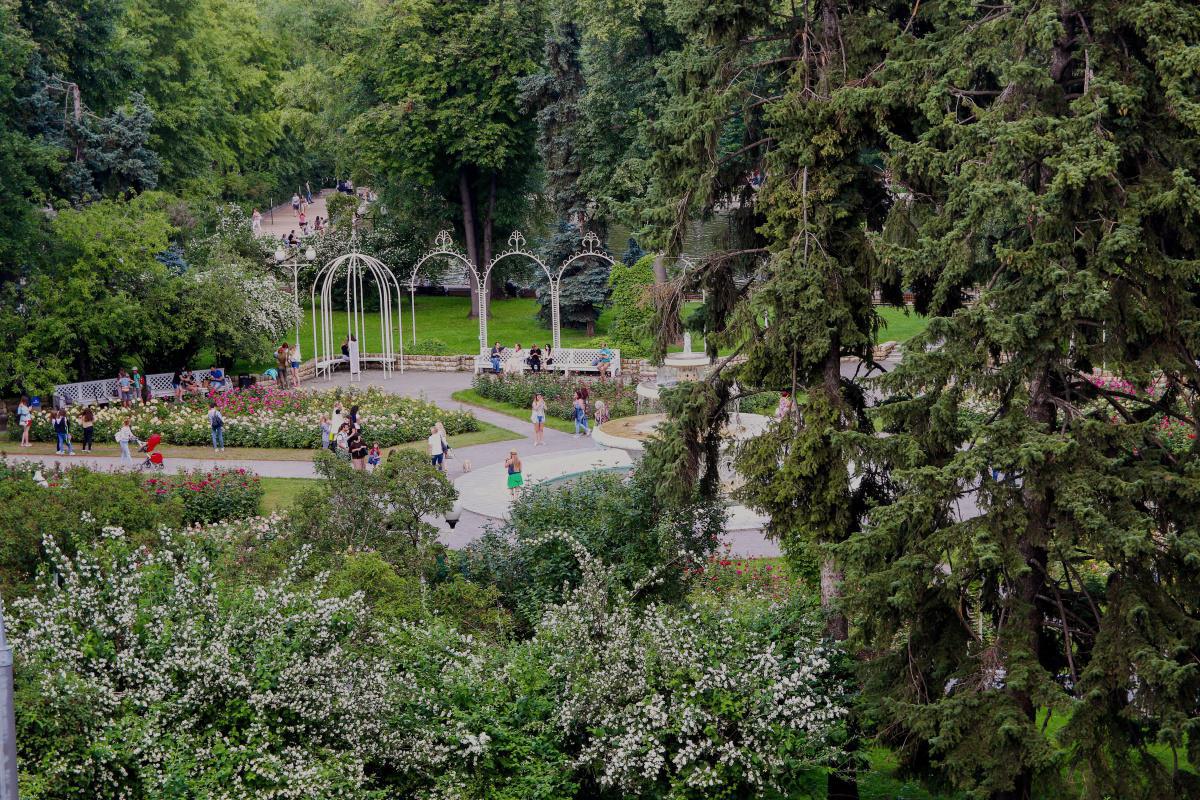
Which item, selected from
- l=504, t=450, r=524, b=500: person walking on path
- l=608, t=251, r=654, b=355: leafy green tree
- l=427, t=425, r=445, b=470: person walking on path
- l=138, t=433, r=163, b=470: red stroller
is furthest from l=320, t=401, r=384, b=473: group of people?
l=608, t=251, r=654, b=355: leafy green tree

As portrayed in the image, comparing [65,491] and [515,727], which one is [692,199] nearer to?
[515,727]

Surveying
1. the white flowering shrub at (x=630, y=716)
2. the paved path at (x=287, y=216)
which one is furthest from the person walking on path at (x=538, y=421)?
the paved path at (x=287, y=216)

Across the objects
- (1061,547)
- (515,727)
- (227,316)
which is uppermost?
(227,316)

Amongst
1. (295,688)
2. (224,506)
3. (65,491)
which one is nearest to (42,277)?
(224,506)

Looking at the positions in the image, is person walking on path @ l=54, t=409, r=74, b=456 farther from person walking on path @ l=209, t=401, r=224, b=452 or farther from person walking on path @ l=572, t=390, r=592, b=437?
person walking on path @ l=572, t=390, r=592, b=437

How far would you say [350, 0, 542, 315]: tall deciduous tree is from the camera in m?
45.7

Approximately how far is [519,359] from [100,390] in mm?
10230

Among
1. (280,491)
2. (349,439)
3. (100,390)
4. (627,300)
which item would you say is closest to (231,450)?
(280,491)

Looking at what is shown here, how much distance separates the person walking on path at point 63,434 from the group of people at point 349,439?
16.8ft

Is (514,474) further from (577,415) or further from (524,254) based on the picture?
(524,254)

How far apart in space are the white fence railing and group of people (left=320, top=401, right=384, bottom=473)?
622 cm

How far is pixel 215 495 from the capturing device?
79.8 feet

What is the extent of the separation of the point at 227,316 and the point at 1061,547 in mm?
27206

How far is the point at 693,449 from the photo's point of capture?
17141 mm
